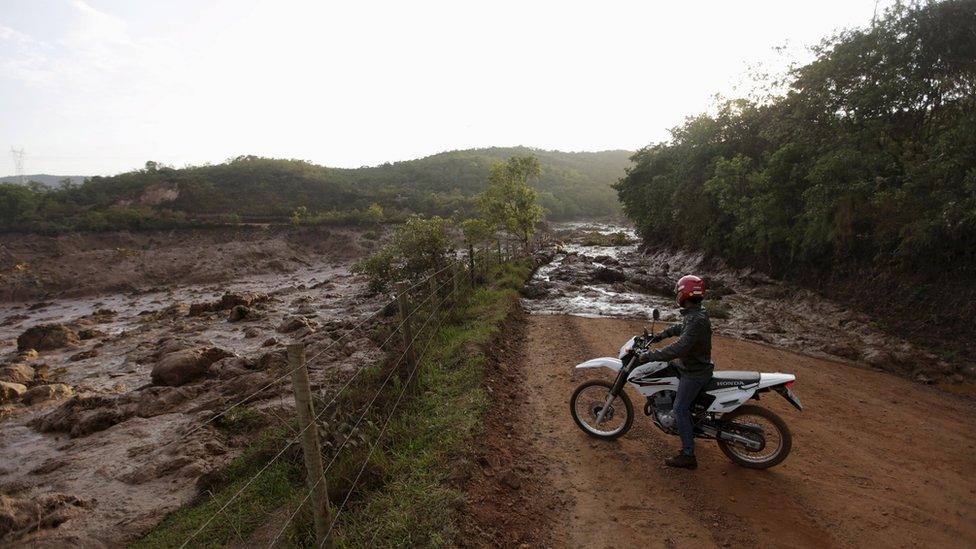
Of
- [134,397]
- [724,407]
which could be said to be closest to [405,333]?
[724,407]

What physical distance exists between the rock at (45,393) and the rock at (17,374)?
1637mm

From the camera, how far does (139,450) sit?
8.77 meters

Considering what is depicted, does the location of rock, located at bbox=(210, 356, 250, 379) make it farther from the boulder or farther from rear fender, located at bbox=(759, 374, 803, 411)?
the boulder

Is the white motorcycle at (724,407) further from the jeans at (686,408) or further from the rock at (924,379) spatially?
the rock at (924,379)

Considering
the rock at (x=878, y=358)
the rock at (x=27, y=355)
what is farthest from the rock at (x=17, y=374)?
the rock at (x=878, y=358)

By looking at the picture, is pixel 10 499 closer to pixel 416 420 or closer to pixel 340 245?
pixel 416 420

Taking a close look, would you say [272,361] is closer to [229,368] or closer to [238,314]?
[229,368]

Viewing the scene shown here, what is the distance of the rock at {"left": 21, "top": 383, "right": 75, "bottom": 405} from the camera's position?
39.4 feet

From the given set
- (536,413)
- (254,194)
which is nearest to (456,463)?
(536,413)

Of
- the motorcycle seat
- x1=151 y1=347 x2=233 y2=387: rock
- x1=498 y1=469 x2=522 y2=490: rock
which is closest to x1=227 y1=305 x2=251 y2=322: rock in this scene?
x1=151 y1=347 x2=233 y2=387: rock

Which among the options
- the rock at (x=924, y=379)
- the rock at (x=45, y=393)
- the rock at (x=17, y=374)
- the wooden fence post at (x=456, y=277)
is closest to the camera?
the rock at (x=924, y=379)

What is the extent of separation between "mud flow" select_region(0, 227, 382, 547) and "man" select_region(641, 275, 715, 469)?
4663mm

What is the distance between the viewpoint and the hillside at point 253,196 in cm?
3869

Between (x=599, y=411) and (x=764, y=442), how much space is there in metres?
1.90
